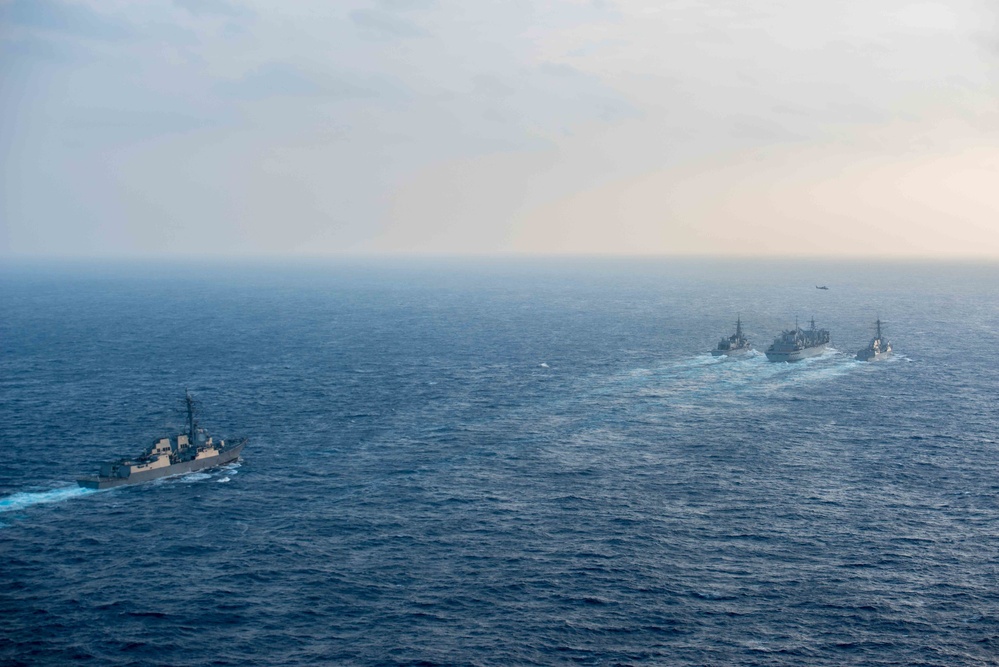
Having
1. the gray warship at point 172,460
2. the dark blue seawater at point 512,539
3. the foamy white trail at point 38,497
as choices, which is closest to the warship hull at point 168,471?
the gray warship at point 172,460

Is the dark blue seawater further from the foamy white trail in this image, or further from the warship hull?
the warship hull

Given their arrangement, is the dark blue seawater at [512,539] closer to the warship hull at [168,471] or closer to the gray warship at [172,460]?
the warship hull at [168,471]

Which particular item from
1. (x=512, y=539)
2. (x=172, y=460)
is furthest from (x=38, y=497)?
(x=512, y=539)

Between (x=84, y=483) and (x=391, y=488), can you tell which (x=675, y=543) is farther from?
(x=84, y=483)

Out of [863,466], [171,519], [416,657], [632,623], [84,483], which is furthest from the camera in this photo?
[863,466]

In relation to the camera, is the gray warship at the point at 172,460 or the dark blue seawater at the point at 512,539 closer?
the dark blue seawater at the point at 512,539

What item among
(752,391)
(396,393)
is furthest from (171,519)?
(752,391)

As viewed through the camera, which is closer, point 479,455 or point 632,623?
point 632,623
